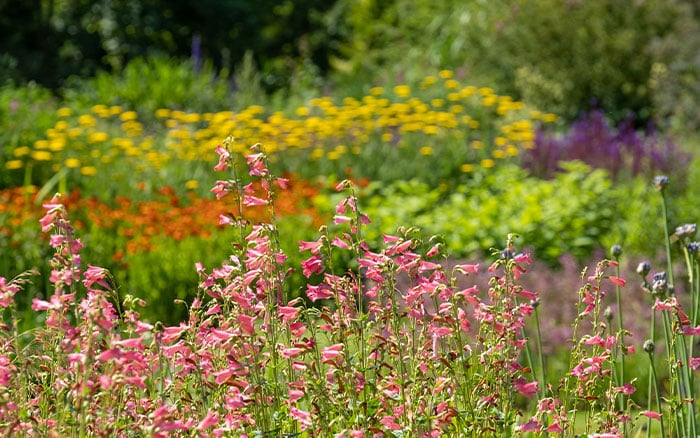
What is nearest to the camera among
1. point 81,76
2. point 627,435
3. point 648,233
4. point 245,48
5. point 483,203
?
point 627,435

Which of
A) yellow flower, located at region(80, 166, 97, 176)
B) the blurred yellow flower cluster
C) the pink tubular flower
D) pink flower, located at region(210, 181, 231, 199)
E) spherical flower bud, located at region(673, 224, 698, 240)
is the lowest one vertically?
the blurred yellow flower cluster

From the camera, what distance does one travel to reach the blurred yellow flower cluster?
347 inches

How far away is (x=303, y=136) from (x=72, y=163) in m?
2.33

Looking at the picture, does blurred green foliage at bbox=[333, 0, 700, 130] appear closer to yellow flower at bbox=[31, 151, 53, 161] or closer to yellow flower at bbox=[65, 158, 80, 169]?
yellow flower at bbox=[65, 158, 80, 169]

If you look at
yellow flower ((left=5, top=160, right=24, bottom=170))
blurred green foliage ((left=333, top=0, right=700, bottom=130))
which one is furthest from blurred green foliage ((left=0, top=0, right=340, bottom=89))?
yellow flower ((left=5, top=160, right=24, bottom=170))

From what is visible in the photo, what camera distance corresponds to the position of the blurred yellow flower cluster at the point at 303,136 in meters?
8.82

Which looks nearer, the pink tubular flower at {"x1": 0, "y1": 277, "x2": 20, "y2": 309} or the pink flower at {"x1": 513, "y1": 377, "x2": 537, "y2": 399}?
the pink tubular flower at {"x1": 0, "y1": 277, "x2": 20, "y2": 309}

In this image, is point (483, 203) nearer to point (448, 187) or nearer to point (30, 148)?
point (448, 187)

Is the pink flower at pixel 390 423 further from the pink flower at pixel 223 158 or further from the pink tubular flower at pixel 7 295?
the pink tubular flower at pixel 7 295

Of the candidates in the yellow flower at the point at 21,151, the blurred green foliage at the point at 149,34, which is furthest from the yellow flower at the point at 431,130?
the blurred green foliage at the point at 149,34

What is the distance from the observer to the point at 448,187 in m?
8.71

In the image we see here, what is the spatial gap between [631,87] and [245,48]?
24.0 feet

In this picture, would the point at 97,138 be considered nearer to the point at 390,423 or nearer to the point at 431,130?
the point at 431,130

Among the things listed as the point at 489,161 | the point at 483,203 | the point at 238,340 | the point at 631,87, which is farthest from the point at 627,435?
the point at 631,87
